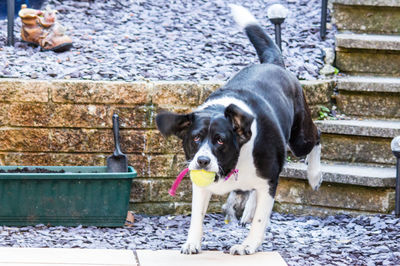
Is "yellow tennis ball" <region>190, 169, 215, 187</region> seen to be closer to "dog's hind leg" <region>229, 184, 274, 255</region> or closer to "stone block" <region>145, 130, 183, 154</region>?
"dog's hind leg" <region>229, 184, 274, 255</region>

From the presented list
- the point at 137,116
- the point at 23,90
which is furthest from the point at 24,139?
the point at 137,116

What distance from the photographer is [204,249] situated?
4.14m

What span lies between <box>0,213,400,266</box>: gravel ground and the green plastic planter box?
0.26 ft

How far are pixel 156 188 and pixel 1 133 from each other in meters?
1.11

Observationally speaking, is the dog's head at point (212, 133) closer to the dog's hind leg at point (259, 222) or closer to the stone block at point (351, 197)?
the dog's hind leg at point (259, 222)

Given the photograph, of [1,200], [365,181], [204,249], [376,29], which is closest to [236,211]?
[204,249]

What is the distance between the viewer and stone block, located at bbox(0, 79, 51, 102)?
5.01 metres

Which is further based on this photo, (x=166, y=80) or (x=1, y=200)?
(x=166, y=80)

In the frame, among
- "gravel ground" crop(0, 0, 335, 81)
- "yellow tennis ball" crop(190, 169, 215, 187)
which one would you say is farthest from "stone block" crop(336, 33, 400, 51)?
"yellow tennis ball" crop(190, 169, 215, 187)

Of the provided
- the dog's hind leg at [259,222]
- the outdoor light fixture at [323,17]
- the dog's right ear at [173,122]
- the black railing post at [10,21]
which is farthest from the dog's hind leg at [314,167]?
the black railing post at [10,21]

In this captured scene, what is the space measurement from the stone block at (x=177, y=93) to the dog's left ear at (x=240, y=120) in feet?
5.03

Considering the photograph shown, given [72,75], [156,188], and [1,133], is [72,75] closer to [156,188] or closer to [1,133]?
[1,133]

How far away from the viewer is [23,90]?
16.5ft

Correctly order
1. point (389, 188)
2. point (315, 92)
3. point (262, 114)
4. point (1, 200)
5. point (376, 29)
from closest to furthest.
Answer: point (262, 114), point (1, 200), point (389, 188), point (315, 92), point (376, 29)
